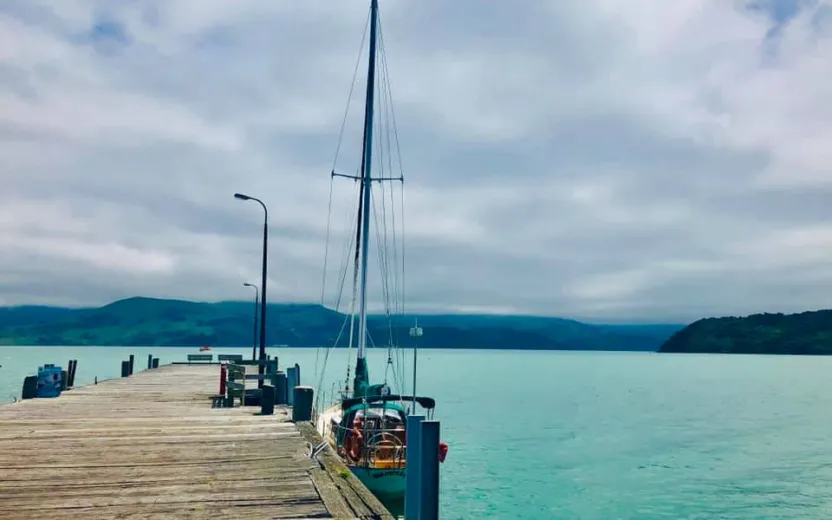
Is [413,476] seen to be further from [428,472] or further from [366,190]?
[366,190]

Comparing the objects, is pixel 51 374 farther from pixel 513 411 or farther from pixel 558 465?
pixel 513 411

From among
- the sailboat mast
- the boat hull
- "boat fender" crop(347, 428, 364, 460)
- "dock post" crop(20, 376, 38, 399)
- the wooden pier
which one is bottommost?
the boat hull

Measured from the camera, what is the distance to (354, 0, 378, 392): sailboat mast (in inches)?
1144

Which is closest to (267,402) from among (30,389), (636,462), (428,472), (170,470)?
(170,470)

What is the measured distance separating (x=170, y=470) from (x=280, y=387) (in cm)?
1188

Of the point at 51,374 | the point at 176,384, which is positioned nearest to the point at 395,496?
the point at 51,374

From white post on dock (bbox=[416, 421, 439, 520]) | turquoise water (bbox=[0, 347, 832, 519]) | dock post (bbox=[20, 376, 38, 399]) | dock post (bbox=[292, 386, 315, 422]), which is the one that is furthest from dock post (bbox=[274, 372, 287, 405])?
white post on dock (bbox=[416, 421, 439, 520])

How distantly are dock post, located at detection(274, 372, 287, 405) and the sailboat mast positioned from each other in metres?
4.16

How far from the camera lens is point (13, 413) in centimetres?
2147

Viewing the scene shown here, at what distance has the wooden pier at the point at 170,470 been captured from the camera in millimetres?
10023

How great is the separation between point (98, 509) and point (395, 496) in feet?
36.7

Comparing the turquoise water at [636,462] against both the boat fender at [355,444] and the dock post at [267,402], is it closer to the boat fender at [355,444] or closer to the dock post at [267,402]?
the boat fender at [355,444]

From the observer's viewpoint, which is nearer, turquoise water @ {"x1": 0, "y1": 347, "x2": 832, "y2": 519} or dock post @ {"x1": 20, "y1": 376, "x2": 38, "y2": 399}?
dock post @ {"x1": 20, "y1": 376, "x2": 38, "y2": 399}

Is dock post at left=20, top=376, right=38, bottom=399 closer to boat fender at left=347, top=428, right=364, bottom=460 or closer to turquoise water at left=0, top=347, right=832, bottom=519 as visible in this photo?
boat fender at left=347, top=428, right=364, bottom=460
